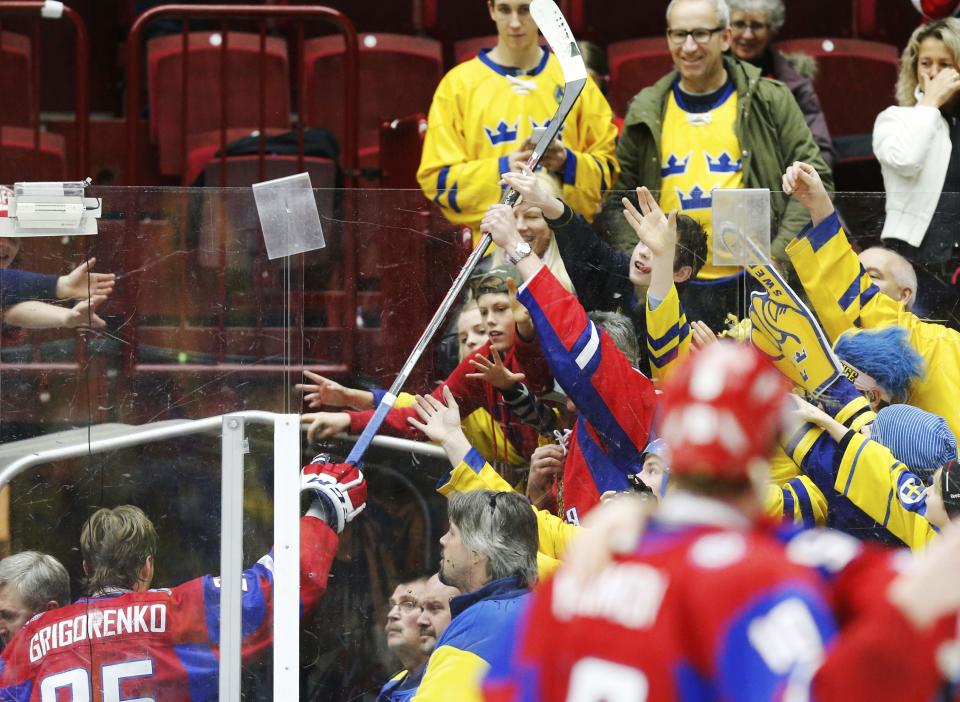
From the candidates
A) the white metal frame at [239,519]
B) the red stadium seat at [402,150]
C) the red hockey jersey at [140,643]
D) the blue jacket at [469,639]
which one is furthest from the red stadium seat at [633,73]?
the red hockey jersey at [140,643]

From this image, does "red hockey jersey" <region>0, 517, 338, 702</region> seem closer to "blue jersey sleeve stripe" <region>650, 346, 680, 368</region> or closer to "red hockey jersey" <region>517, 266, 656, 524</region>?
"red hockey jersey" <region>517, 266, 656, 524</region>

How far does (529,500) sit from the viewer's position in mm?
3875

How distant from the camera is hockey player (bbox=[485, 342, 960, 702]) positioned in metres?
1.85

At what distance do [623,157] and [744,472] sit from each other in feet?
8.93

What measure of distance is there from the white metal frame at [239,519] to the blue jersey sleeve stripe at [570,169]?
1.00 metres

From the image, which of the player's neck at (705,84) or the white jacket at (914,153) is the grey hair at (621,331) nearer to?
the white jacket at (914,153)

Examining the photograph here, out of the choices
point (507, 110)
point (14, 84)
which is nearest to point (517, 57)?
point (507, 110)

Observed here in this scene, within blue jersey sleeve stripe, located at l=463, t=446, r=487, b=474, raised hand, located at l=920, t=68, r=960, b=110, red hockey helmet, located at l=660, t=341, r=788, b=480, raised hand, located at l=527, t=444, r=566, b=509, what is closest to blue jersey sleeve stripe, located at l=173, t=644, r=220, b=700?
blue jersey sleeve stripe, located at l=463, t=446, r=487, b=474

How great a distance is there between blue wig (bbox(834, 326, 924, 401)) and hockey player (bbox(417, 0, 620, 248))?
878 millimetres

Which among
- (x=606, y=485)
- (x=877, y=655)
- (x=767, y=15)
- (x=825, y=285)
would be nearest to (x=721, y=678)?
(x=877, y=655)

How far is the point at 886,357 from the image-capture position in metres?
3.88

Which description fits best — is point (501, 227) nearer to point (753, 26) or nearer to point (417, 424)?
point (417, 424)

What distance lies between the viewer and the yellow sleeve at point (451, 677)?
3584mm

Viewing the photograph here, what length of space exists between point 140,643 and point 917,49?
277 centimetres
